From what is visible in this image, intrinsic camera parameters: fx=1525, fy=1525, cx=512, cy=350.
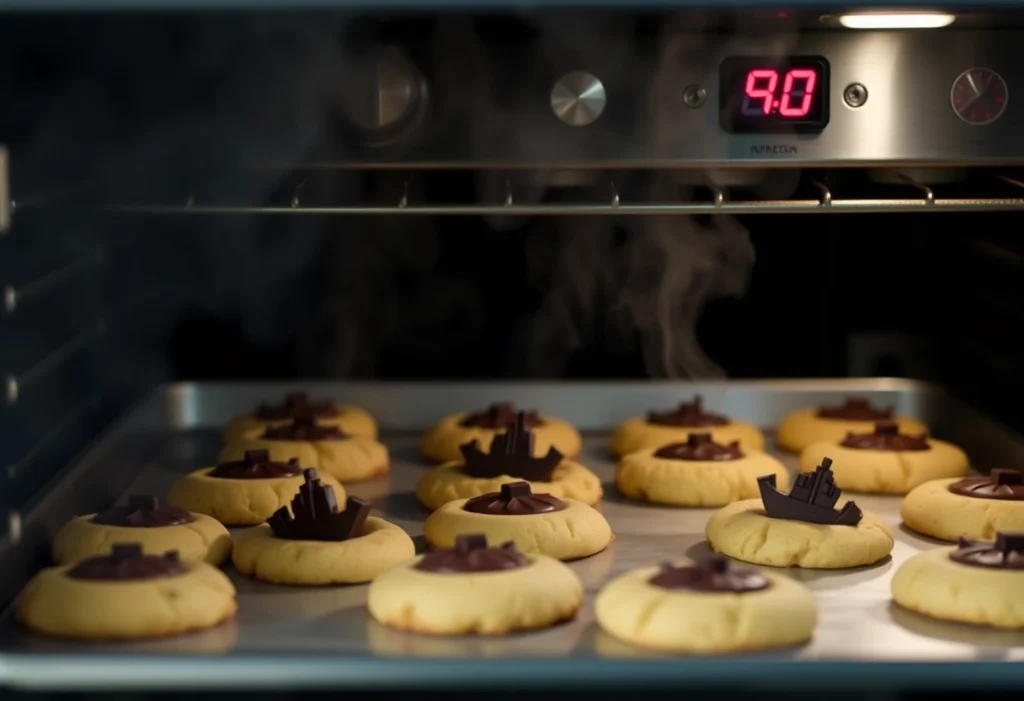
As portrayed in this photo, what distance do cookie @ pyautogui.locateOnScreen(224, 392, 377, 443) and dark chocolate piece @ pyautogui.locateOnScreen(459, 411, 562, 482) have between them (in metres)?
0.32

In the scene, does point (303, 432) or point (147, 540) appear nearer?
point (147, 540)

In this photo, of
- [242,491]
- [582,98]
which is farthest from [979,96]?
[242,491]

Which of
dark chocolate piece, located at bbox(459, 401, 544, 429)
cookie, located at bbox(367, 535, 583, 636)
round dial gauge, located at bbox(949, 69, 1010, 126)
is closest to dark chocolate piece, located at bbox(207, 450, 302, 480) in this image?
dark chocolate piece, located at bbox(459, 401, 544, 429)

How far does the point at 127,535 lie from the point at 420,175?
27.7 inches

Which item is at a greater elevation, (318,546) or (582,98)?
(582,98)

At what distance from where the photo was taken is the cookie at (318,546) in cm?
167

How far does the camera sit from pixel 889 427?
7.06ft

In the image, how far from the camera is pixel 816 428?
2.27m

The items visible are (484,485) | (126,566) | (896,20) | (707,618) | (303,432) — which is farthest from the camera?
(303,432)

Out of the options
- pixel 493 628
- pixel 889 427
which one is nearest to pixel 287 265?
pixel 889 427

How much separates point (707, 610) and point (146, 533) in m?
0.66

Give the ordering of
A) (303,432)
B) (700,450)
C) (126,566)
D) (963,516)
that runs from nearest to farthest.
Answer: (126,566) → (963,516) → (700,450) → (303,432)

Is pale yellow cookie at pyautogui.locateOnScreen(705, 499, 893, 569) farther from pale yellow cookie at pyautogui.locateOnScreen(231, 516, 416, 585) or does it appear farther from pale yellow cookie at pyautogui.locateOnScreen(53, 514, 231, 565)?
pale yellow cookie at pyautogui.locateOnScreen(53, 514, 231, 565)

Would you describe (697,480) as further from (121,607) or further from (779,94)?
(121,607)
